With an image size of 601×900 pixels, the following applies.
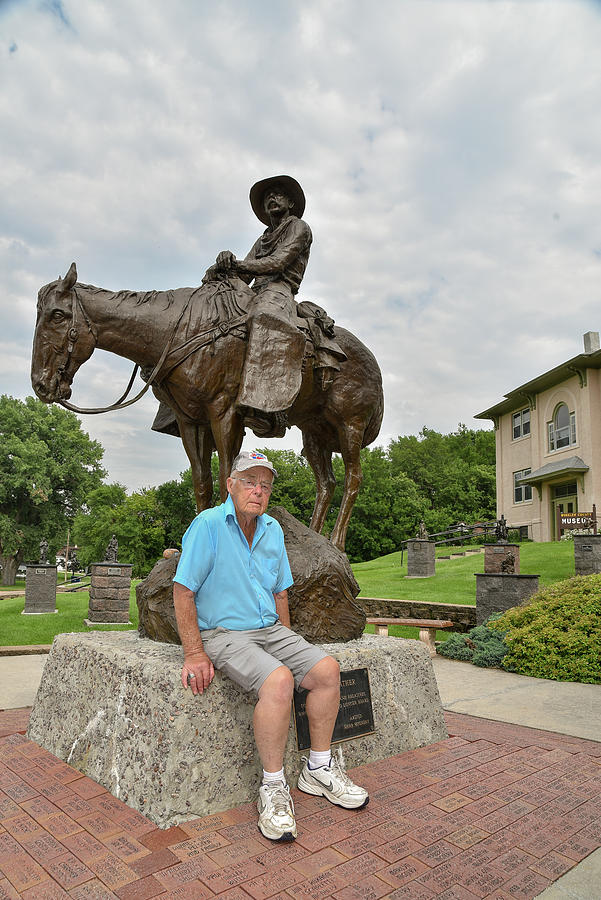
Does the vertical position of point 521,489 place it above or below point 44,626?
above

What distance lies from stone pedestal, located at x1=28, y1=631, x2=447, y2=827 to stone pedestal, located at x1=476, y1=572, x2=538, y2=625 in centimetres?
672

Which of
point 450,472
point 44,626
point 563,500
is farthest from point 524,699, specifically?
point 450,472

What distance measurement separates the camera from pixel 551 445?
30.7 m

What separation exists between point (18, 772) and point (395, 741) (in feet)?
7.68

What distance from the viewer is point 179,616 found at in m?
3.10

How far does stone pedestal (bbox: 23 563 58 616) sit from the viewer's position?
13930 mm

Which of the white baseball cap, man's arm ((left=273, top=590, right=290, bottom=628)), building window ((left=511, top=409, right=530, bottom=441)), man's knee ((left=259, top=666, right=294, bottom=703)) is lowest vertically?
man's knee ((left=259, top=666, right=294, bottom=703))

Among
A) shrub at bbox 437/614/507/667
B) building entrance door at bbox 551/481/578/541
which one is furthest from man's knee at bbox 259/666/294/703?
building entrance door at bbox 551/481/578/541

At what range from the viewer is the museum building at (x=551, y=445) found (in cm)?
2725

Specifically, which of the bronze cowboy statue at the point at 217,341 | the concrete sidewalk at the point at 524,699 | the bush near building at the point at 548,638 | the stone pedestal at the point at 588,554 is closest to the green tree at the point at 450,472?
the stone pedestal at the point at 588,554

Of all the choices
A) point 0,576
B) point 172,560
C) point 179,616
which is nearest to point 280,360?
point 172,560

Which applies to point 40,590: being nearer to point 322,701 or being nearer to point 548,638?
point 548,638

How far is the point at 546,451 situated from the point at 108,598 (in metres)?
25.2

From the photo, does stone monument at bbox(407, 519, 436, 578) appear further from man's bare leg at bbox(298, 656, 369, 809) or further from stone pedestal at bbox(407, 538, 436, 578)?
man's bare leg at bbox(298, 656, 369, 809)
